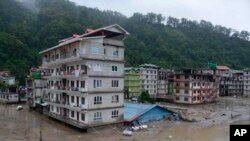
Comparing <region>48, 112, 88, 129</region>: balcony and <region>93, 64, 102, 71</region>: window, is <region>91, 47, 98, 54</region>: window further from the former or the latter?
<region>48, 112, 88, 129</region>: balcony

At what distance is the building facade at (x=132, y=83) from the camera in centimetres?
6600

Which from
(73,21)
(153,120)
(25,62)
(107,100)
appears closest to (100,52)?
(107,100)

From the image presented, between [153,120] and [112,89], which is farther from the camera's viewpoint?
[153,120]

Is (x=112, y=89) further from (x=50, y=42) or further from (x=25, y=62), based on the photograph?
(x=50, y=42)

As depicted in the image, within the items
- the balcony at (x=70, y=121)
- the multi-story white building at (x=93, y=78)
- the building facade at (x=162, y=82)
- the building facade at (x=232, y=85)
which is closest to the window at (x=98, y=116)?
the multi-story white building at (x=93, y=78)

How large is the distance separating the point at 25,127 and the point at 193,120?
23078 millimetres

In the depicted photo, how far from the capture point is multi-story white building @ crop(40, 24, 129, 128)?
93.0 feet

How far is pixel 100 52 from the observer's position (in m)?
29.3

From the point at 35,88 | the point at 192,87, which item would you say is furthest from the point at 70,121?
the point at 192,87

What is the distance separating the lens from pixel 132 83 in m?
67.1

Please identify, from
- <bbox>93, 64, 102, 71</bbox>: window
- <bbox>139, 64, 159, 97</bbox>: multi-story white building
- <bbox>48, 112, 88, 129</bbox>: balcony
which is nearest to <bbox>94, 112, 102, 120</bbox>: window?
<bbox>48, 112, 88, 129</bbox>: balcony

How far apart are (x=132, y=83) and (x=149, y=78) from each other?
24.8 feet

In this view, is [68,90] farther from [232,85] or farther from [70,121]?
[232,85]

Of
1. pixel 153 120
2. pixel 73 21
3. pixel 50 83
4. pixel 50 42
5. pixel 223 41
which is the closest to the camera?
pixel 153 120
